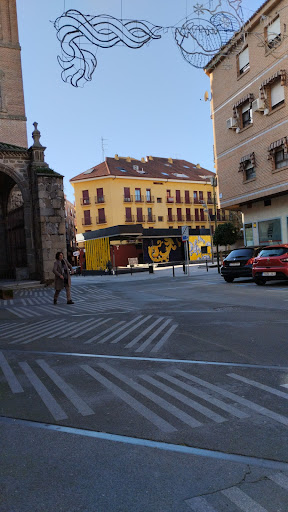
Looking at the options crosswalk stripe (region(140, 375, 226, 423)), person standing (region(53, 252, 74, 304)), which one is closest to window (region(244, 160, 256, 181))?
person standing (region(53, 252, 74, 304))

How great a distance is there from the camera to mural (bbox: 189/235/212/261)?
43000 millimetres

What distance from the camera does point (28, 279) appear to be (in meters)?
20.3

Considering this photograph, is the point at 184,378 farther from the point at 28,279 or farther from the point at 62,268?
the point at 28,279

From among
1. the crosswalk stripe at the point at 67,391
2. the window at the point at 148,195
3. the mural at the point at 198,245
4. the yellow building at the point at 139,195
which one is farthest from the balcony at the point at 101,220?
the crosswalk stripe at the point at 67,391

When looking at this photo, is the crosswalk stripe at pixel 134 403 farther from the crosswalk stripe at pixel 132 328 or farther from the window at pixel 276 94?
the window at pixel 276 94

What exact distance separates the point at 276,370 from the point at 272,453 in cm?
187

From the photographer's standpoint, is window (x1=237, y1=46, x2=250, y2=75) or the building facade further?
window (x1=237, y1=46, x2=250, y2=75)

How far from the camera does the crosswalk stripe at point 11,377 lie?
4.22m

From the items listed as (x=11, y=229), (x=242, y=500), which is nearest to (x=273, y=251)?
(x=242, y=500)

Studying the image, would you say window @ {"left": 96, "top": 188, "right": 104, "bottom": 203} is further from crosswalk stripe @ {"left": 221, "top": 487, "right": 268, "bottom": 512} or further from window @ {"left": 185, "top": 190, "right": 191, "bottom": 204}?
crosswalk stripe @ {"left": 221, "top": 487, "right": 268, "bottom": 512}

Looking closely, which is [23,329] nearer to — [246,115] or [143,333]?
[143,333]

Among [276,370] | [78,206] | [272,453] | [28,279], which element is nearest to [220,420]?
[272,453]

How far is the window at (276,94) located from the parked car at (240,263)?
9.07m

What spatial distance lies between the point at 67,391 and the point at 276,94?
68.2 feet
